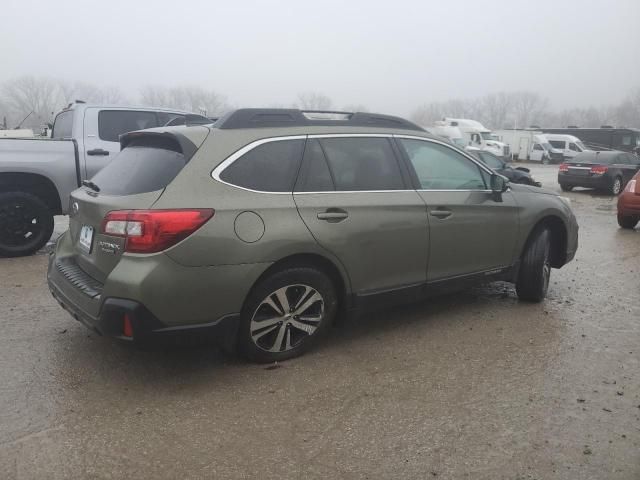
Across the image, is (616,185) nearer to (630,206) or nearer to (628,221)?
(628,221)

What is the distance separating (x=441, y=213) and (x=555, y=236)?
5.85 ft

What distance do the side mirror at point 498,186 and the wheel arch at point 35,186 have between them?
16.2 feet

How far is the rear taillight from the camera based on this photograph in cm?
306

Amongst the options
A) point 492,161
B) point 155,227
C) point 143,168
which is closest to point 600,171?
point 492,161

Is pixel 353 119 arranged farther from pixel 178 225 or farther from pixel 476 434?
pixel 476 434

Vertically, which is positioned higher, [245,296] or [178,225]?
[178,225]

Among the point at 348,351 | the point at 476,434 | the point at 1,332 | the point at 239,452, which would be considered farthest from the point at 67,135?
the point at 476,434

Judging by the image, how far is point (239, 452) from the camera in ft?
8.85

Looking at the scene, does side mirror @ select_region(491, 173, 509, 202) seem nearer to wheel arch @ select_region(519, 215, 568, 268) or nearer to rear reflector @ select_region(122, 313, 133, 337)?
wheel arch @ select_region(519, 215, 568, 268)

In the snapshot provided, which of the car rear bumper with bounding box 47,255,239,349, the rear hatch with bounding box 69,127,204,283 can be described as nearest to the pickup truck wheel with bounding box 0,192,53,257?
the rear hatch with bounding box 69,127,204,283

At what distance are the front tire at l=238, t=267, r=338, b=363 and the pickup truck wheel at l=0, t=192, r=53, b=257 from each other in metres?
4.27

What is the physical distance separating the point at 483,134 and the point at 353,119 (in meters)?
35.1

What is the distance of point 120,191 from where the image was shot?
3.42 metres

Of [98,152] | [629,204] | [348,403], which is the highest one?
[98,152]
